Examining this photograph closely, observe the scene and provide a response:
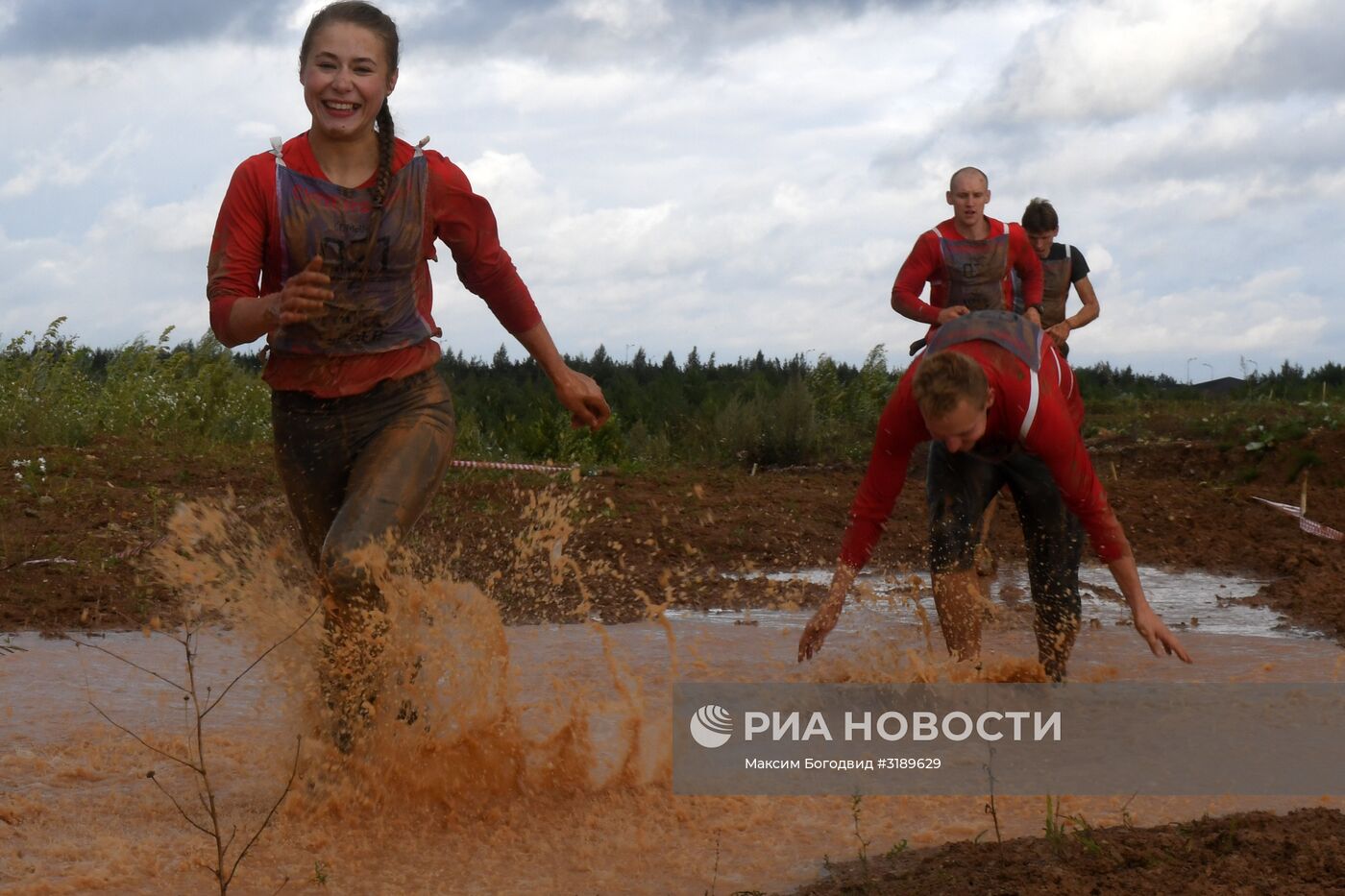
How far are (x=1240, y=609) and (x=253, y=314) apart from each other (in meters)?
6.24

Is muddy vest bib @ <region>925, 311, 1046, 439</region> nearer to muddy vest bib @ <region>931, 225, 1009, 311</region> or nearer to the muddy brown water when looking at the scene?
the muddy brown water

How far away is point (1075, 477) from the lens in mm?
5152

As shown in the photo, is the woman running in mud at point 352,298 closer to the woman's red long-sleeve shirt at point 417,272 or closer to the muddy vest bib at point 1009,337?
the woman's red long-sleeve shirt at point 417,272

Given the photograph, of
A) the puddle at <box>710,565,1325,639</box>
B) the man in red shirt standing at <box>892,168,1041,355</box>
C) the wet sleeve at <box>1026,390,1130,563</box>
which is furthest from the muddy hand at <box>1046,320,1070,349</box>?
the wet sleeve at <box>1026,390,1130,563</box>

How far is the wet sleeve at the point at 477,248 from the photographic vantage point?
4.65m

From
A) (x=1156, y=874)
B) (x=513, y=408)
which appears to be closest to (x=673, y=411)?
(x=513, y=408)

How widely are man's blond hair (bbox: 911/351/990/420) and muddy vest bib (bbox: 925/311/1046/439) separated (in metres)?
0.32

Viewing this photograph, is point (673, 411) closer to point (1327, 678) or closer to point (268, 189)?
point (1327, 678)

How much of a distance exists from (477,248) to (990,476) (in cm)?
233

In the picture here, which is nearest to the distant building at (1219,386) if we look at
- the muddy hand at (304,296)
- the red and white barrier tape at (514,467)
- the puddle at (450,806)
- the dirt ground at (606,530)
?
the dirt ground at (606,530)

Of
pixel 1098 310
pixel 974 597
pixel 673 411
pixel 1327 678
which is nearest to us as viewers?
pixel 974 597

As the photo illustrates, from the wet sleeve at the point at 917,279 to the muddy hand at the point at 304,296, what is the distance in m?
4.30

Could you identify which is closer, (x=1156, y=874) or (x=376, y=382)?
(x=1156, y=874)

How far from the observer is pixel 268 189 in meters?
4.40
